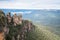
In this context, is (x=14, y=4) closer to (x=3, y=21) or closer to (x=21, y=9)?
(x=21, y=9)

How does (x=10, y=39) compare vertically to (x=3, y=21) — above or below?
below

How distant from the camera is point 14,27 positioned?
184cm

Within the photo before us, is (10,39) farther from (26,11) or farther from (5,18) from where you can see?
(26,11)

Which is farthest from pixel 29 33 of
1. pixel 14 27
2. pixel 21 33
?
pixel 14 27

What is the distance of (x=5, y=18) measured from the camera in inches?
72.7

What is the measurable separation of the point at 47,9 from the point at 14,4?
0.46 metres

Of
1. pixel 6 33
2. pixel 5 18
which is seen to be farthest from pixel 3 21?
pixel 6 33

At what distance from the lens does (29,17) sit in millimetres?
1840

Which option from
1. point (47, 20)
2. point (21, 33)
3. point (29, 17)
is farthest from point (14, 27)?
point (47, 20)

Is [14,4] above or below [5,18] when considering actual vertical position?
above

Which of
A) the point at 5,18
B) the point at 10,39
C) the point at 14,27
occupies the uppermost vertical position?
the point at 5,18

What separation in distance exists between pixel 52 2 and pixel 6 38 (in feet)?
2.62

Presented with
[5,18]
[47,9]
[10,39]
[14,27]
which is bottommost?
[10,39]

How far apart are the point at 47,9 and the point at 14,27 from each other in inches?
20.2
